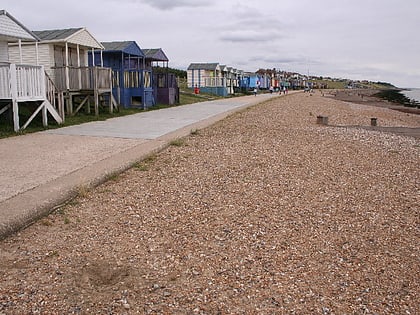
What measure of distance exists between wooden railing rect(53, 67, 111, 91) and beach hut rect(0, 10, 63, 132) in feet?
9.53

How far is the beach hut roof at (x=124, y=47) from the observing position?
2267cm

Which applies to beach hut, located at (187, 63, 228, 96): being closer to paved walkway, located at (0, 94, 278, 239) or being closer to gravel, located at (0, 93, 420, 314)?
paved walkway, located at (0, 94, 278, 239)

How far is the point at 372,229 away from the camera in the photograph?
5.23 m

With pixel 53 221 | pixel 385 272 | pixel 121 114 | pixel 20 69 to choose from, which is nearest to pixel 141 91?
pixel 121 114

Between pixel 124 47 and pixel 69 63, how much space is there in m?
4.21

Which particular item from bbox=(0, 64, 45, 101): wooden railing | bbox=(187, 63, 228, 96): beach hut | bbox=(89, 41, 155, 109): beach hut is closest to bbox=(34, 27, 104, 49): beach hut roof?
bbox=(89, 41, 155, 109): beach hut

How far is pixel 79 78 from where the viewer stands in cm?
1811

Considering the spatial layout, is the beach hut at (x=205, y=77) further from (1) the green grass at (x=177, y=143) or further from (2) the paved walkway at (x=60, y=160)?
(1) the green grass at (x=177, y=143)

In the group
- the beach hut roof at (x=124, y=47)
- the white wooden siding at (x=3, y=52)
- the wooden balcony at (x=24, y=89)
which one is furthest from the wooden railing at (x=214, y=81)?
the wooden balcony at (x=24, y=89)

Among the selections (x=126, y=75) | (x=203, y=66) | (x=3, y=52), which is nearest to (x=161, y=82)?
(x=126, y=75)

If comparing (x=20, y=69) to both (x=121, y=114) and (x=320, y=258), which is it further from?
(x=320, y=258)

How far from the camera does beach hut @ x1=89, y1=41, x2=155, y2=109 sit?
→ 2314cm

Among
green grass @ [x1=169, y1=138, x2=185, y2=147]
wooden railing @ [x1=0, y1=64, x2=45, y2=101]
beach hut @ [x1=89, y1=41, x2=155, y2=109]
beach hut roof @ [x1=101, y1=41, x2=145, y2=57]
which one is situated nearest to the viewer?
green grass @ [x1=169, y1=138, x2=185, y2=147]

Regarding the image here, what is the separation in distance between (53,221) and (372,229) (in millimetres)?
3904
